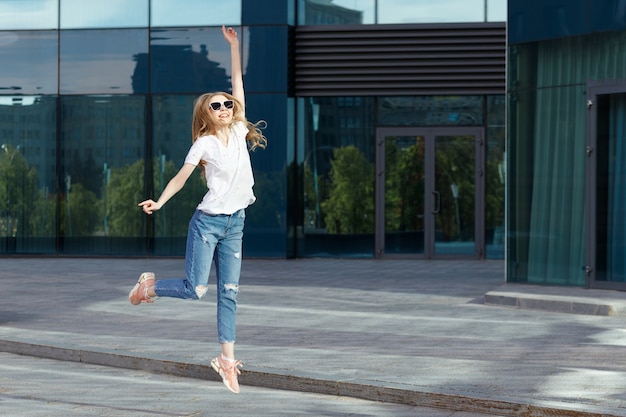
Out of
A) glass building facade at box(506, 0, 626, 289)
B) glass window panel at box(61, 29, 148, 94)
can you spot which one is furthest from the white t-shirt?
glass window panel at box(61, 29, 148, 94)

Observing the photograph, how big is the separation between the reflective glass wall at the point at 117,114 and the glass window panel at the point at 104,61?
0.07 feet

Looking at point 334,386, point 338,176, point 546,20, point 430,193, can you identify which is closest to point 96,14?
point 338,176

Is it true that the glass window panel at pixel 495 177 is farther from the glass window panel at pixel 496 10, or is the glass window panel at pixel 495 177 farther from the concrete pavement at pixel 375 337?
the concrete pavement at pixel 375 337

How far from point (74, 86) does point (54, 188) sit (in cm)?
210

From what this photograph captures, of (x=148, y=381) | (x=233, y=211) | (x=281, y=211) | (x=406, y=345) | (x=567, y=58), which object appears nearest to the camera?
(x=233, y=211)

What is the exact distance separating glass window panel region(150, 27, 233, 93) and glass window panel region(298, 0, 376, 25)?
1734mm

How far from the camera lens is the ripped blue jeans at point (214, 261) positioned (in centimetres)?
699

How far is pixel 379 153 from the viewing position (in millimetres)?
24438

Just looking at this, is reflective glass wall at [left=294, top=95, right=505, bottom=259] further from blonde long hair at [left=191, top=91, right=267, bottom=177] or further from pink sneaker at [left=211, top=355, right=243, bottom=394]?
blonde long hair at [left=191, top=91, right=267, bottom=177]

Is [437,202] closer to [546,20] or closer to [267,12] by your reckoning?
[267,12]

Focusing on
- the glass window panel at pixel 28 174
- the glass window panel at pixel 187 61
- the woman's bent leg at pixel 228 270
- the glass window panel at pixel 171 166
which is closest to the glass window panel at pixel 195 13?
the glass window panel at pixel 187 61

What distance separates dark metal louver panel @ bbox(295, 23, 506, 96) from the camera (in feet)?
78.5

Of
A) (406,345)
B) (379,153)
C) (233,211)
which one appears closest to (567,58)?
(406,345)

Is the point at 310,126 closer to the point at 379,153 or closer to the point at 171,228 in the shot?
the point at 379,153
